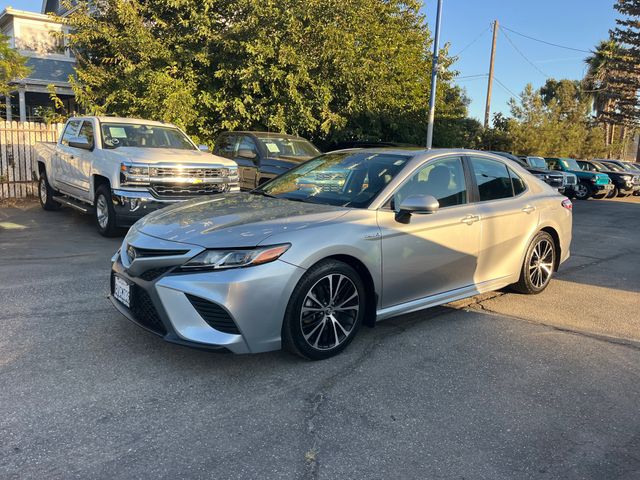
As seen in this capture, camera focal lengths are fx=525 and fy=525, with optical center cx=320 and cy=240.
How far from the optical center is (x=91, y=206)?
852 cm

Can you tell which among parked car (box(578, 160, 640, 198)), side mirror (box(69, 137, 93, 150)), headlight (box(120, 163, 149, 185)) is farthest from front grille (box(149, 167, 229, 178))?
parked car (box(578, 160, 640, 198))

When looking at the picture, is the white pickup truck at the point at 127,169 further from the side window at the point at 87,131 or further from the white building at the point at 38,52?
the white building at the point at 38,52

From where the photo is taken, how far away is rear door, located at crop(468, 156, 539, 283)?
5023 millimetres

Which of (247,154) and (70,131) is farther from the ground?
(70,131)

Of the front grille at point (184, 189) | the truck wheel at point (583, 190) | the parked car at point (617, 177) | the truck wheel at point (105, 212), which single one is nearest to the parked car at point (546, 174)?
the truck wheel at point (583, 190)

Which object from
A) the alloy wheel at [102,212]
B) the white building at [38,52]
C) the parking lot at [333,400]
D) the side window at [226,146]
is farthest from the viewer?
the white building at [38,52]

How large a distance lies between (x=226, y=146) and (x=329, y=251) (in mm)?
8337

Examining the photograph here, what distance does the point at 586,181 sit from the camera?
2189 cm

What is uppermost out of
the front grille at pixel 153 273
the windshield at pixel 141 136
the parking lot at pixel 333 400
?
the windshield at pixel 141 136

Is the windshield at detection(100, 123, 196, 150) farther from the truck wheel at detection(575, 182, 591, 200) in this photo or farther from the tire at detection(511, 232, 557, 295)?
the truck wheel at detection(575, 182, 591, 200)

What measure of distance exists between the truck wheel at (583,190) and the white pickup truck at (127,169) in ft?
59.7

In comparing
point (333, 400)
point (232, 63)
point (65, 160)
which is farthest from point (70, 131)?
point (333, 400)

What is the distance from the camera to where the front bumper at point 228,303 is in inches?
133

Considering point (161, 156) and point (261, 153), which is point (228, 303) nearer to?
point (161, 156)
